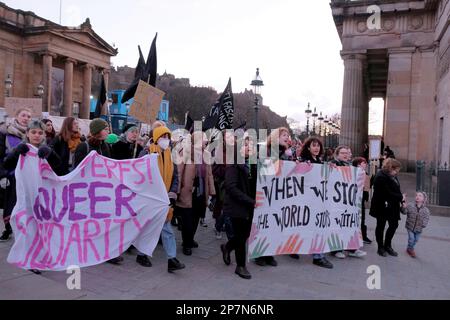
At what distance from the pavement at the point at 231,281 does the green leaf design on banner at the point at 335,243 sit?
20 centimetres

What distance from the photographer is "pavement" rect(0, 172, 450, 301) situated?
14.3 ft

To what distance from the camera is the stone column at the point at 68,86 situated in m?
50.3

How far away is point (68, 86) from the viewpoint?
1984 inches

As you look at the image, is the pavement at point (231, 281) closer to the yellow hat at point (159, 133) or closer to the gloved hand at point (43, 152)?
the gloved hand at point (43, 152)

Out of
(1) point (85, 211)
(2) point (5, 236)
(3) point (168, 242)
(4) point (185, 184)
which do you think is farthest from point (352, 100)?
(1) point (85, 211)

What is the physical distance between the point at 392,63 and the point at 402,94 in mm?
1842

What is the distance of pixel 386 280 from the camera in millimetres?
5449

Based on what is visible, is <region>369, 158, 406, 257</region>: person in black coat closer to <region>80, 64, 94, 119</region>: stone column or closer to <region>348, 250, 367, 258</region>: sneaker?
<region>348, 250, 367, 258</region>: sneaker

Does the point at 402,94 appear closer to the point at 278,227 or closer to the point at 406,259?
the point at 406,259

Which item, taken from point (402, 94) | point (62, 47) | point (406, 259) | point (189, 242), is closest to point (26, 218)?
point (189, 242)

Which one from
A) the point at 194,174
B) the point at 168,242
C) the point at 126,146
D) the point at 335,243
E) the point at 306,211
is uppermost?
the point at 126,146

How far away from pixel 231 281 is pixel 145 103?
3.30 m

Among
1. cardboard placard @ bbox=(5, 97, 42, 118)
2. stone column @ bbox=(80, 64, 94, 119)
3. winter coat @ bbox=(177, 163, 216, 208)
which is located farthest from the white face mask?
stone column @ bbox=(80, 64, 94, 119)

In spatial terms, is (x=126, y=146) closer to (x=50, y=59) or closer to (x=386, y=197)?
(x=386, y=197)
